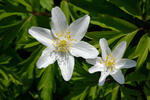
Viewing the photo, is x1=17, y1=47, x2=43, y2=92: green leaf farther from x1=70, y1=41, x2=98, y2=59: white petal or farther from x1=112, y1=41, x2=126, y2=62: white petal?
x1=112, y1=41, x2=126, y2=62: white petal

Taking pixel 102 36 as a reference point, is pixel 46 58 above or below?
below

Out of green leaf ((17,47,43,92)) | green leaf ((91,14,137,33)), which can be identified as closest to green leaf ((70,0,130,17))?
green leaf ((91,14,137,33))

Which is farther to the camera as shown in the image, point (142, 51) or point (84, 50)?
point (142, 51)

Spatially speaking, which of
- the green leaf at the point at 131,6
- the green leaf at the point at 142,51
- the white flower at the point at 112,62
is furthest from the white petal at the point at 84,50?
the green leaf at the point at 131,6

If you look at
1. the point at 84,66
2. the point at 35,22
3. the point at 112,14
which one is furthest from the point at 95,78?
the point at 35,22

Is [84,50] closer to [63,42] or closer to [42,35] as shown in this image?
[63,42]

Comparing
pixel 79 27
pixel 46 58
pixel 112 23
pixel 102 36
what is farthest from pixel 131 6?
pixel 46 58

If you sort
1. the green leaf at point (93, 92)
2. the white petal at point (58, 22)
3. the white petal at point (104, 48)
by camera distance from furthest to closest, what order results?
1. the green leaf at point (93, 92)
2. the white petal at point (104, 48)
3. the white petal at point (58, 22)

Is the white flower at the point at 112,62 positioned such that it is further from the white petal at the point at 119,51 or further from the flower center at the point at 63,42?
the flower center at the point at 63,42
